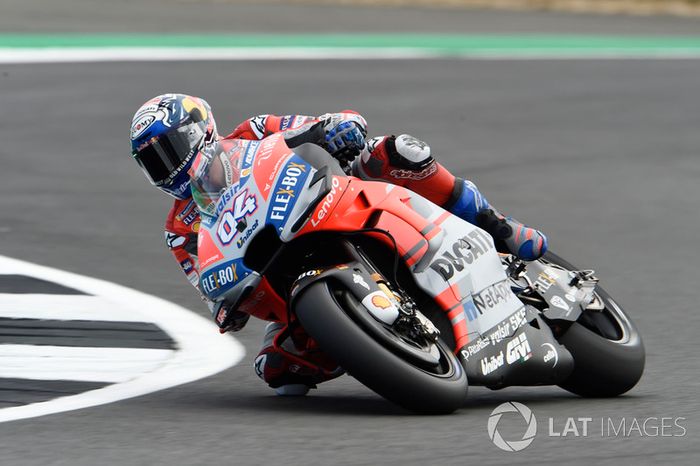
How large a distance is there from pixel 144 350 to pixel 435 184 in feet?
5.50

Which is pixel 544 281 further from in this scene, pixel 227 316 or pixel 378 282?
pixel 227 316

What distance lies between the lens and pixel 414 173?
19.6ft

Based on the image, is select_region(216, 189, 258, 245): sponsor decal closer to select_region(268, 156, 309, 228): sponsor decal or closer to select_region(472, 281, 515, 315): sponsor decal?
select_region(268, 156, 309, 228): sponsor decal

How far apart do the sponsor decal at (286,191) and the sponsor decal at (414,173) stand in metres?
0.64

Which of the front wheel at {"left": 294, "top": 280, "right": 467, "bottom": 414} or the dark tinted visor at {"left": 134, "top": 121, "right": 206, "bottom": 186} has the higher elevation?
the dark tinted visor at {"left": 134, "top": 121, "right": 206, "bottom": 186}

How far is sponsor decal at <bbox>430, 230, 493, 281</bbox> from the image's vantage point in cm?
550

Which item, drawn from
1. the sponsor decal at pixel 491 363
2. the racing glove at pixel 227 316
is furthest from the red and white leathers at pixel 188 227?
the sponsor decal at pixel 491 363

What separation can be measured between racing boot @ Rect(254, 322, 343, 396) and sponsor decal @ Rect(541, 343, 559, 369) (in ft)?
2.88

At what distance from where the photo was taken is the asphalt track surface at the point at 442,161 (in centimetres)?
473

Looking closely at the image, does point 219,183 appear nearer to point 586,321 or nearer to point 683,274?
point 586,321

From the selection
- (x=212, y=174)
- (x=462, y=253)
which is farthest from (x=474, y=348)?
(x=212, y=174)

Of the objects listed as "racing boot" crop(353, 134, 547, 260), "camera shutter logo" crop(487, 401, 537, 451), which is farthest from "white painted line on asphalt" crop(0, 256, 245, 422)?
"camera shutter logo" crop(487, 401, 537, 451)

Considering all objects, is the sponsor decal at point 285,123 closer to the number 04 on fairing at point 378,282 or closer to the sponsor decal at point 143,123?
the number 04 on fairing at point 378,282

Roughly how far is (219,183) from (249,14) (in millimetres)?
15935
